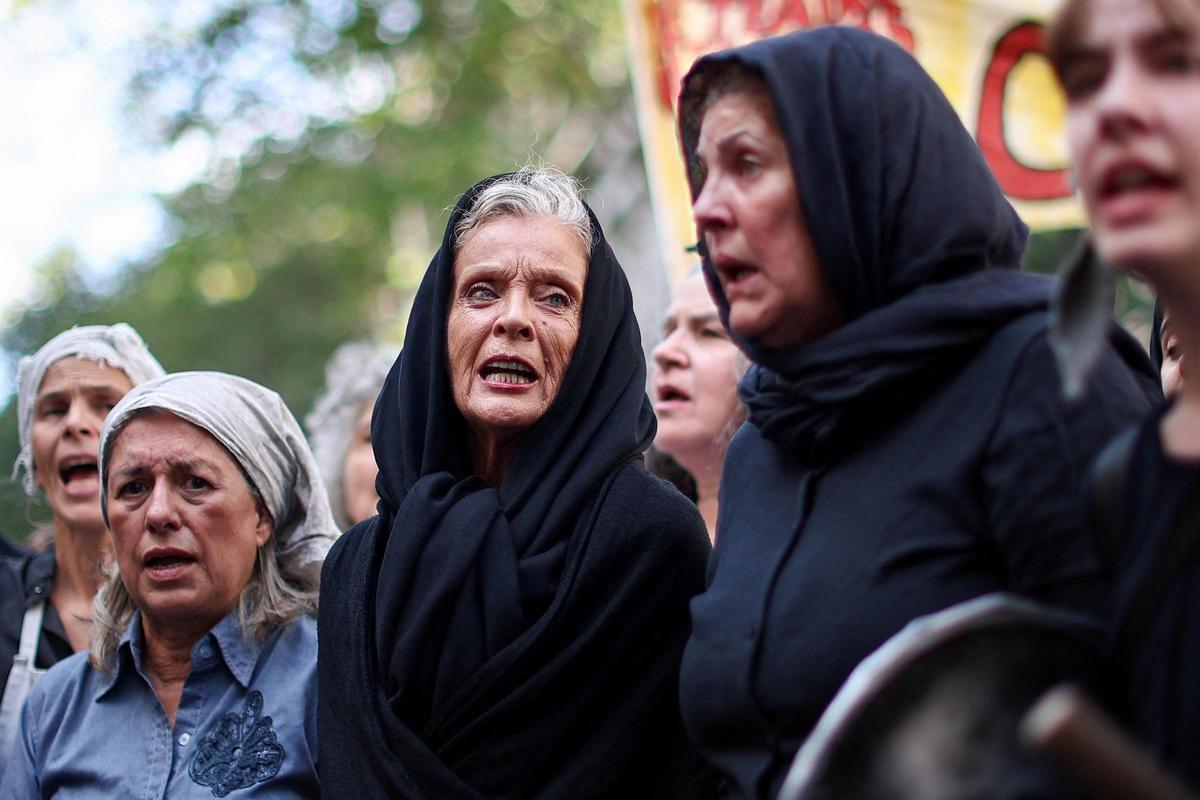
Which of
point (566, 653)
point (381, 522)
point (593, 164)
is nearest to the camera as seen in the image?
point (566, 653)

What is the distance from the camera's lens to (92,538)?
4.73 meters

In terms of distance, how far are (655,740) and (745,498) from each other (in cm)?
69

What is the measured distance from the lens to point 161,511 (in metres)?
3.77

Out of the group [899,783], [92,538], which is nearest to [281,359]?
[92,538]

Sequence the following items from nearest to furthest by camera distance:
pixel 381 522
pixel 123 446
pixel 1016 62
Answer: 1. pixel 381 522
2. pixel 123 446
3. pixel 1016 62

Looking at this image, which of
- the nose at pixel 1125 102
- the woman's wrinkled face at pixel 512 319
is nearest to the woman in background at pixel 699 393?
the woman's wrinkled face at pixel 512 319

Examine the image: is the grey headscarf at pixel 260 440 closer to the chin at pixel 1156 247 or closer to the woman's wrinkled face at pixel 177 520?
the woman's wrinkled face at pixel 177 520

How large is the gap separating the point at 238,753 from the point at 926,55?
5.91m

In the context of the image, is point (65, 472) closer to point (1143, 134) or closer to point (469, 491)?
point (469, 491)

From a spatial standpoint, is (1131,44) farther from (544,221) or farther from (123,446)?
(123,446)

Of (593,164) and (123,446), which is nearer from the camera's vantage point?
(123,446)

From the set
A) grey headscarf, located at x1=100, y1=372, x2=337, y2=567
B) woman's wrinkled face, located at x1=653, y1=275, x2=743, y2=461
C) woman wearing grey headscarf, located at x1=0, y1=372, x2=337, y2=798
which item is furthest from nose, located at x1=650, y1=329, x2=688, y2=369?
woman wearing grey headscarf, located at x1=0, y1=372, x2=337, y2=798

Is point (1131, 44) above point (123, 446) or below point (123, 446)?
above

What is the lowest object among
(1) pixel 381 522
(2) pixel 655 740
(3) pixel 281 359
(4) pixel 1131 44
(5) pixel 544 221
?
(3) pixel 281 359
